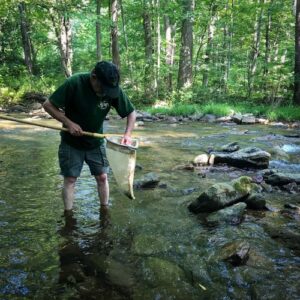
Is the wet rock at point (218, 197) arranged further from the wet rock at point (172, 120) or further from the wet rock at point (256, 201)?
the wet rock at point (172, 120)

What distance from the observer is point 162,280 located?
118 inches

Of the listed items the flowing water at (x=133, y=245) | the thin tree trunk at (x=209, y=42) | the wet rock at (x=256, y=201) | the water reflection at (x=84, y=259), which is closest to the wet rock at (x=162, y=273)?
the flowing water at (x=133, y=245)

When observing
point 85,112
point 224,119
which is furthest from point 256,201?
point 224,119

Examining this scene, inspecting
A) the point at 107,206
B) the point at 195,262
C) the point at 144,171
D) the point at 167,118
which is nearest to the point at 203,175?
the point at 144,171

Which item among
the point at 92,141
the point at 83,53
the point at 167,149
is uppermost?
the point at 83,53

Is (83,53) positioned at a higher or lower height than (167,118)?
higher

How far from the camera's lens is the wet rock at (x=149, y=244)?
3531mm

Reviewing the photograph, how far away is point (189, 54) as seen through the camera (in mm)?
20094

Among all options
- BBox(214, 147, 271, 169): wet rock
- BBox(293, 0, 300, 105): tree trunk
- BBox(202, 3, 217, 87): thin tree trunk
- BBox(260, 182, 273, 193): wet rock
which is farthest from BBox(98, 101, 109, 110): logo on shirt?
BBox(202, 3, 217, 87): thin tree trunk

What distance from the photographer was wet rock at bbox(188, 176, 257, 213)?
14.9 feet

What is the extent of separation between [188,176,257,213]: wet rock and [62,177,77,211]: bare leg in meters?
1.40

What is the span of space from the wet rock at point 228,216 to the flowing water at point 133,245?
98 millimetres

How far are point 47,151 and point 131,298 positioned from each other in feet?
20.3

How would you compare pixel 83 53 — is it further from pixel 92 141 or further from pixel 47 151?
pixel 92 141
